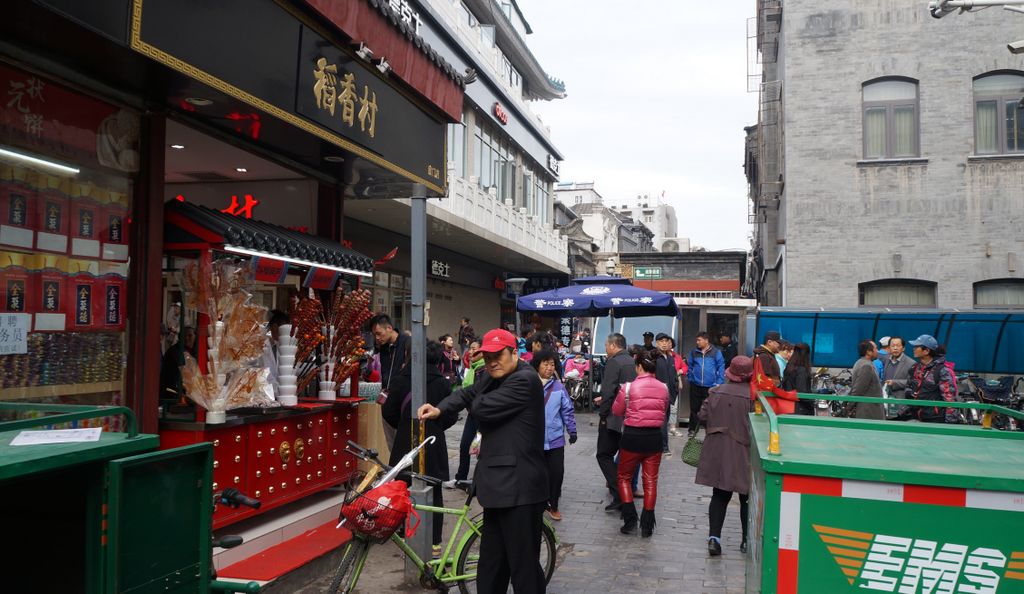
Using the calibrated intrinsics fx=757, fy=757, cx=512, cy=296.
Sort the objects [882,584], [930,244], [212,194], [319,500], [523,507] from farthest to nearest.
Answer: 1. [930,244]
2. [212,194]
3. [319,500]
4. [523,507]
5. [882,584]

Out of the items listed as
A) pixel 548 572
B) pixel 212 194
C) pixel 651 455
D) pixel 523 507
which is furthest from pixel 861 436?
pixel 212 194

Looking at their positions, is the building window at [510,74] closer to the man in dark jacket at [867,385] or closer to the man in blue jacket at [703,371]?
the man in blue jacket at [703,371]

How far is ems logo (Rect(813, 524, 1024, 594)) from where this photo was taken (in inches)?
109

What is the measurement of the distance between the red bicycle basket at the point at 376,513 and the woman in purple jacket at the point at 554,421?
3322 mm

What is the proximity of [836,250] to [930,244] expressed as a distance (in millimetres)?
1978

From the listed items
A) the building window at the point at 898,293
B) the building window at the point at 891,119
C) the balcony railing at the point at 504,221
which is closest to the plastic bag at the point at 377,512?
the balcony railing at the point at 504,221

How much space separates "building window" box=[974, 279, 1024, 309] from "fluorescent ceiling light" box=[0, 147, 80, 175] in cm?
1804

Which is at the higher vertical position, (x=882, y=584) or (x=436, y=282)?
(x=436, y=282)

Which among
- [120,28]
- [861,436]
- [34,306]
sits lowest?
[861,436]

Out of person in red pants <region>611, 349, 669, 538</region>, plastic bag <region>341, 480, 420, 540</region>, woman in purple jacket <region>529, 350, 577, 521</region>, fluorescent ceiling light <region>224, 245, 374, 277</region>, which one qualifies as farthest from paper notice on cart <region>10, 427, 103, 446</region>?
person in red pants <region>611, 349, 669, 538</region>

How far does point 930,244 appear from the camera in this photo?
17250 millimetres

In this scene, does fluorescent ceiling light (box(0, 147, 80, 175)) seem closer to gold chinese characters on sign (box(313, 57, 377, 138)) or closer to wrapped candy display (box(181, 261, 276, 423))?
wrapped candy display (box(181, 261, 276, 423))

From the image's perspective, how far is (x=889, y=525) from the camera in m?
2.87

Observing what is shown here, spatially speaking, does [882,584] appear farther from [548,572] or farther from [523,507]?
[548,572]
